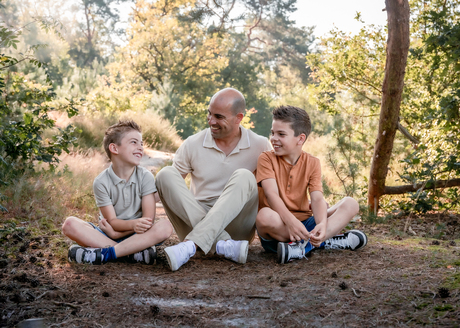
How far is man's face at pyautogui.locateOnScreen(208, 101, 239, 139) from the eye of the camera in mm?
3271

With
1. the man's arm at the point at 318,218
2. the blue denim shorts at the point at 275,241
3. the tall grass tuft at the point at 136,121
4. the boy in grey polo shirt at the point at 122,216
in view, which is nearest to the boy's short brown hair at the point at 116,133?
the boy in grey polo shirt at the point at 122,216

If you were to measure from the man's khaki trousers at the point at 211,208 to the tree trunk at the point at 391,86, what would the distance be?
2.79m

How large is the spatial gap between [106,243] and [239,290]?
3.57 ft

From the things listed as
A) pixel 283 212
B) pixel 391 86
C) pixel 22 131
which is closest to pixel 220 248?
pixel 283 212

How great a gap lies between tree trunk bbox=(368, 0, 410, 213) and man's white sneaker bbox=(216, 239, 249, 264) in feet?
10.2

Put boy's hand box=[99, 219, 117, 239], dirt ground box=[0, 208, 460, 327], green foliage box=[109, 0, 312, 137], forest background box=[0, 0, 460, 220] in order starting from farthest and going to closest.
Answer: green foliage box=[109, 0, 312, 137] → forest background box=[0, 0, 460, 220] → boy's hand box=[99, 219, 117, 239] → dirt ground box=[0, 208, 460, 327]

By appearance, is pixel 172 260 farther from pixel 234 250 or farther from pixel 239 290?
pixel 239 290

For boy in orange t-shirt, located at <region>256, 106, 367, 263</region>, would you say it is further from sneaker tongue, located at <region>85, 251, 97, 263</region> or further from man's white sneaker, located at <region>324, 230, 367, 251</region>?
sneaker tongue, located at <region>85, 251, 97, 263</region>

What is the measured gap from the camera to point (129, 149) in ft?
9.55

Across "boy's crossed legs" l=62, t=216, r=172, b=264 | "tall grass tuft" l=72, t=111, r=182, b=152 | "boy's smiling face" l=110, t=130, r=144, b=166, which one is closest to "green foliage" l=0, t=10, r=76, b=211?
"boy's smiling face" l=110, t=130, r=144, b=166

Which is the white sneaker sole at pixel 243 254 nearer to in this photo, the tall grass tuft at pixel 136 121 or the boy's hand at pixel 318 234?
the boy's hand at pixel 318 234

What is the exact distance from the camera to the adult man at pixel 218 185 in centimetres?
283

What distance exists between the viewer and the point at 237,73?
927 inches

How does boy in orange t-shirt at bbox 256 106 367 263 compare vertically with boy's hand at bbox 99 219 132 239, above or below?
above
